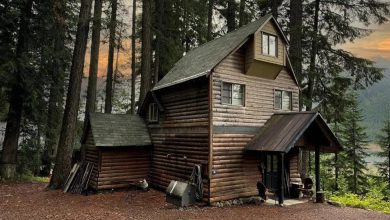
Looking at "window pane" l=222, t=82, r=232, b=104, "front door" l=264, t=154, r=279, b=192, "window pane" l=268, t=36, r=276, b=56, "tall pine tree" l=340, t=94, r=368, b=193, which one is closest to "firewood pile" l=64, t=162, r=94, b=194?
"window pane" l=222, t=82, r=232, b=104

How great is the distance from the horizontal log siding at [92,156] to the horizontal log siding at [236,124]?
6.61 metres

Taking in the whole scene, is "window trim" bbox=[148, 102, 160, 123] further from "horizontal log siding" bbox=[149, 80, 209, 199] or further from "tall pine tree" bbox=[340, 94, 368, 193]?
"tall pine tree" bbox=[340, 94, 368, 193]

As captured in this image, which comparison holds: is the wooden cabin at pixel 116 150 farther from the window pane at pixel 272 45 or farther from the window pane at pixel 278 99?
the window pane at pixel 272 45

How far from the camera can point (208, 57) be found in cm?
1736

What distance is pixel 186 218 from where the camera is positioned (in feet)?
40.6

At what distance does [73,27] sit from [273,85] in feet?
50.1

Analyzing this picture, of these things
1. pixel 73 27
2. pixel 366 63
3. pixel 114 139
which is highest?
pixel 73 27

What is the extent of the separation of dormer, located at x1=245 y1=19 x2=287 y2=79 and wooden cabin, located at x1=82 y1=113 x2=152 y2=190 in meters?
7.41

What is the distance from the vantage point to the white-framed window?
19.7 m

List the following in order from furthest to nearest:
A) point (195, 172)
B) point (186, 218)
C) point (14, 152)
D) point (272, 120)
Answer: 1. point (14, 152)
2. point (272, 120)
3. point (195, 172)
4. point (186, 218)

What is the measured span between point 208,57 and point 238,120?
3746mm

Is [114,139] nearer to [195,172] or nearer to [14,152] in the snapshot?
[195,172]

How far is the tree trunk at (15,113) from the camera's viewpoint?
2077 cm


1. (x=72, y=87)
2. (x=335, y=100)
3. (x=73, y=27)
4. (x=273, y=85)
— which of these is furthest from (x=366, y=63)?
(x=73, y=27)
